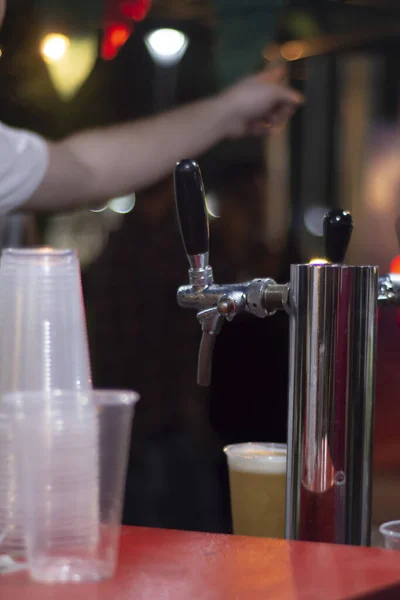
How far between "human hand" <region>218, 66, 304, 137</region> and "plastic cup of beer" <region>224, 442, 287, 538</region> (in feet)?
1.53

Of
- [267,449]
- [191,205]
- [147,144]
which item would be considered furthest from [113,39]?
[267,449]

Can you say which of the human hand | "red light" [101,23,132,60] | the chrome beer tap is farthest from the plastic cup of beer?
"red light" [101,23,132,60]

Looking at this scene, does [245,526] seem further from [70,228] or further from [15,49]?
[15,49]

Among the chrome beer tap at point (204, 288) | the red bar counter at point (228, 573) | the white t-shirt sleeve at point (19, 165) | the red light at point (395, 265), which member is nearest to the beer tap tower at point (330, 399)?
the chrome beer tap at point (204, 288)

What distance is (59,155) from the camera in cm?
128

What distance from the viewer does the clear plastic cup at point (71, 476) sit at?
21.8 inches

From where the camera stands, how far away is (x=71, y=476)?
0.56m

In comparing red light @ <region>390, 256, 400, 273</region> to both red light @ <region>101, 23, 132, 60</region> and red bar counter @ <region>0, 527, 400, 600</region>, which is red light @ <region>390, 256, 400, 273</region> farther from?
red bar counter @ <region>0, 527, 400, 600</region>

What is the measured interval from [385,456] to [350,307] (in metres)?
0.37

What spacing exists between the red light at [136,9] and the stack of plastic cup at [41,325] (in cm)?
68

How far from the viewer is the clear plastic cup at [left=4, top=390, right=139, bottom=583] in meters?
0.55

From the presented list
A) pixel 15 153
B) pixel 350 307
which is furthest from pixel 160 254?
Result: pixel 350 307

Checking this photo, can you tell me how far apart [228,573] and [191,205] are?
377mm

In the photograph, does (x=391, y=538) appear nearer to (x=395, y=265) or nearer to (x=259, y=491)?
(x=259, y=491)
